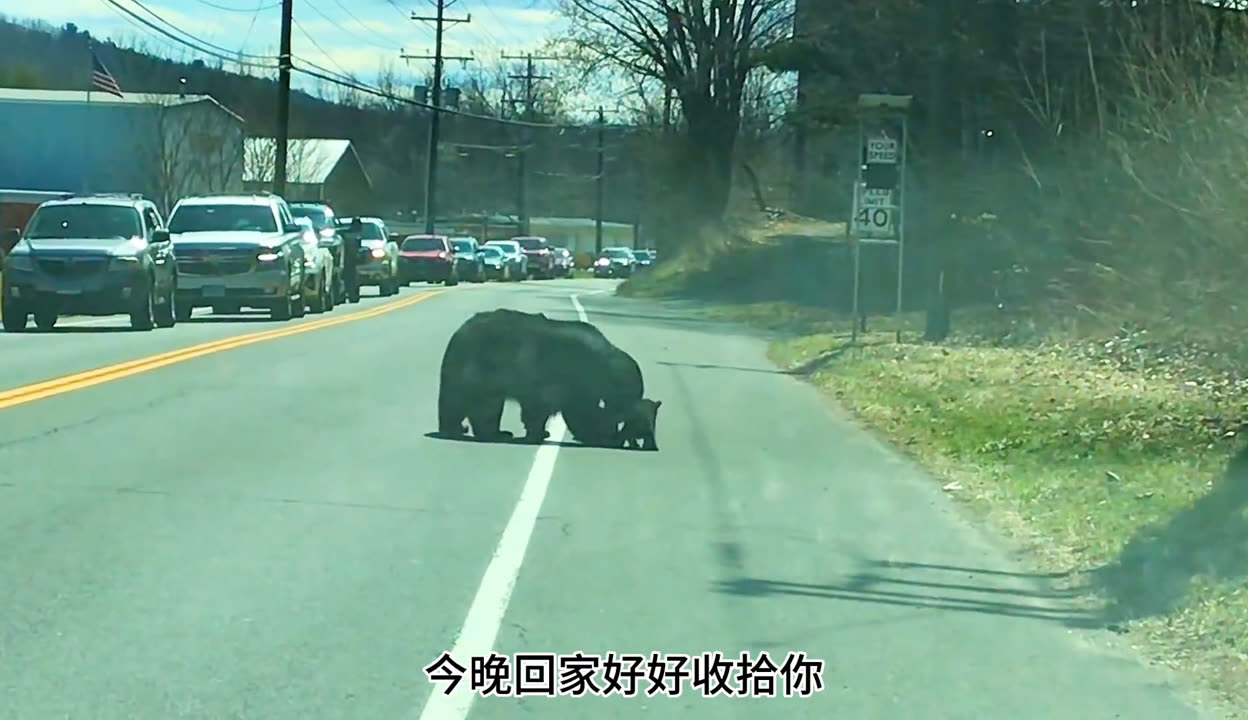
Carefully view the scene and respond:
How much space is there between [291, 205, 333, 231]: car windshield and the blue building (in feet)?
80.3

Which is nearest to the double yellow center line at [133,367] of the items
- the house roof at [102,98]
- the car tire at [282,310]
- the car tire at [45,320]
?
the car tire at [282,310]

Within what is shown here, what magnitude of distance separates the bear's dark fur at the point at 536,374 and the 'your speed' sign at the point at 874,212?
1142 cm

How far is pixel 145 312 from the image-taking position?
27.4 m

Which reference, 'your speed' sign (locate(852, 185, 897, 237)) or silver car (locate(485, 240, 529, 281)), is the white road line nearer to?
'your speed' sign (locate(852, 185, 897, 237))

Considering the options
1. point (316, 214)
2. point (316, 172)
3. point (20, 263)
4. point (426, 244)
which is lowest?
point (20, 263)

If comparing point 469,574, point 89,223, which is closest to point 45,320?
point 89,223

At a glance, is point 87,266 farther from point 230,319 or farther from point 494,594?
point 494,594

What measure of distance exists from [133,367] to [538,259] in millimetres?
61002

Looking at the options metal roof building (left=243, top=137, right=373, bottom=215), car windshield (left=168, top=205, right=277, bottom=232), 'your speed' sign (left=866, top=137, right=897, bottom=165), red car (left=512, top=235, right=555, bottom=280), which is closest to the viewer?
'your speed' sign (left=866, top=137, right=897, bottom=165)

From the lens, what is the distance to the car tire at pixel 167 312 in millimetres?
28406

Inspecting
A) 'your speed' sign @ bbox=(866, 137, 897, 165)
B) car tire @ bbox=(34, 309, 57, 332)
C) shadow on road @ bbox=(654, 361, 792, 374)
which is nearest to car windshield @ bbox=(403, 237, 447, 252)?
car tire @ bbox=(34, 309, 57, 332)

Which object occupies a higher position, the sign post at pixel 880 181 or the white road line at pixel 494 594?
the sign post at pixel 880 181

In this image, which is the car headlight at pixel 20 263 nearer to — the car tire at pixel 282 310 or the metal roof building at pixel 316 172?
the car tire at pixel 282 310

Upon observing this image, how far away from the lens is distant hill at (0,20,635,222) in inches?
3297
